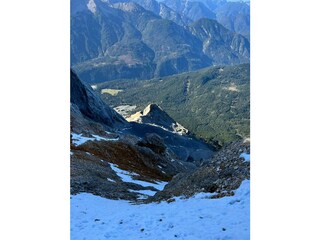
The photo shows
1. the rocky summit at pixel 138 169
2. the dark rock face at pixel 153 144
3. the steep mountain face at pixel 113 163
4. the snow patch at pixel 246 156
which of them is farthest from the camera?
the dark rock face at pixel 153 144

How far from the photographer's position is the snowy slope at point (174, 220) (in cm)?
1254

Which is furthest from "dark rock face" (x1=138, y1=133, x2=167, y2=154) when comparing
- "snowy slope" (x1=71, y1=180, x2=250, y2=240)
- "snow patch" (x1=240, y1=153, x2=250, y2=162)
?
"snowy slope" (x1=71, y1=180, x2=250, y2=240)

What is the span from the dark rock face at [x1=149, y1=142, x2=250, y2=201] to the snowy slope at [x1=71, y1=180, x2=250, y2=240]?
73 centimetres

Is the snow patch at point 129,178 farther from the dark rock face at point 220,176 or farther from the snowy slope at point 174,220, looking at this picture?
the snowy slope at point 174,220

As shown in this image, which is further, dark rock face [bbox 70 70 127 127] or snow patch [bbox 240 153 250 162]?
dark rock face [bbox 70 70 127 127]

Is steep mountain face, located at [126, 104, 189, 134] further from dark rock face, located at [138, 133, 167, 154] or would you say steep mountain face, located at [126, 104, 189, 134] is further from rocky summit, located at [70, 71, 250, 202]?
dark rock face, located at [138, 133, 167, 154]

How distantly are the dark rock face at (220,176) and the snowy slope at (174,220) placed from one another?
0.73m

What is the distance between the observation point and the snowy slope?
12.5 metres

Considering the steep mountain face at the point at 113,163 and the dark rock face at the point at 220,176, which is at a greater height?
the steep mountain face at the point at 113,163

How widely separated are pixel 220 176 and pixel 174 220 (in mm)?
5273

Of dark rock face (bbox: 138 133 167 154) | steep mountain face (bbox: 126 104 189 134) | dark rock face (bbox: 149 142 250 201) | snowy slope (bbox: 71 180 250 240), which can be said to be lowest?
snowy slope (bbox: 71 180 250 240)

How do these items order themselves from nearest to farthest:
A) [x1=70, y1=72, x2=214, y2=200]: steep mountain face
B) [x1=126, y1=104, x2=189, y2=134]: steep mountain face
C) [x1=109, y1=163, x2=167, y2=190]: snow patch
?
[x1=70, y1=72, x2=214, y2=200]: steep mountain face, [x1=109, y1=163, x2=167, y2=190]: snow patch, [x1=126, y1=104, x2=189, y2=134]: steep mountain face

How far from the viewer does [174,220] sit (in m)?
14.2

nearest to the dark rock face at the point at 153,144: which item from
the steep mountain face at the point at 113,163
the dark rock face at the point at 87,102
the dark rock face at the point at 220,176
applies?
the steep mountain face at the point at 113,163
